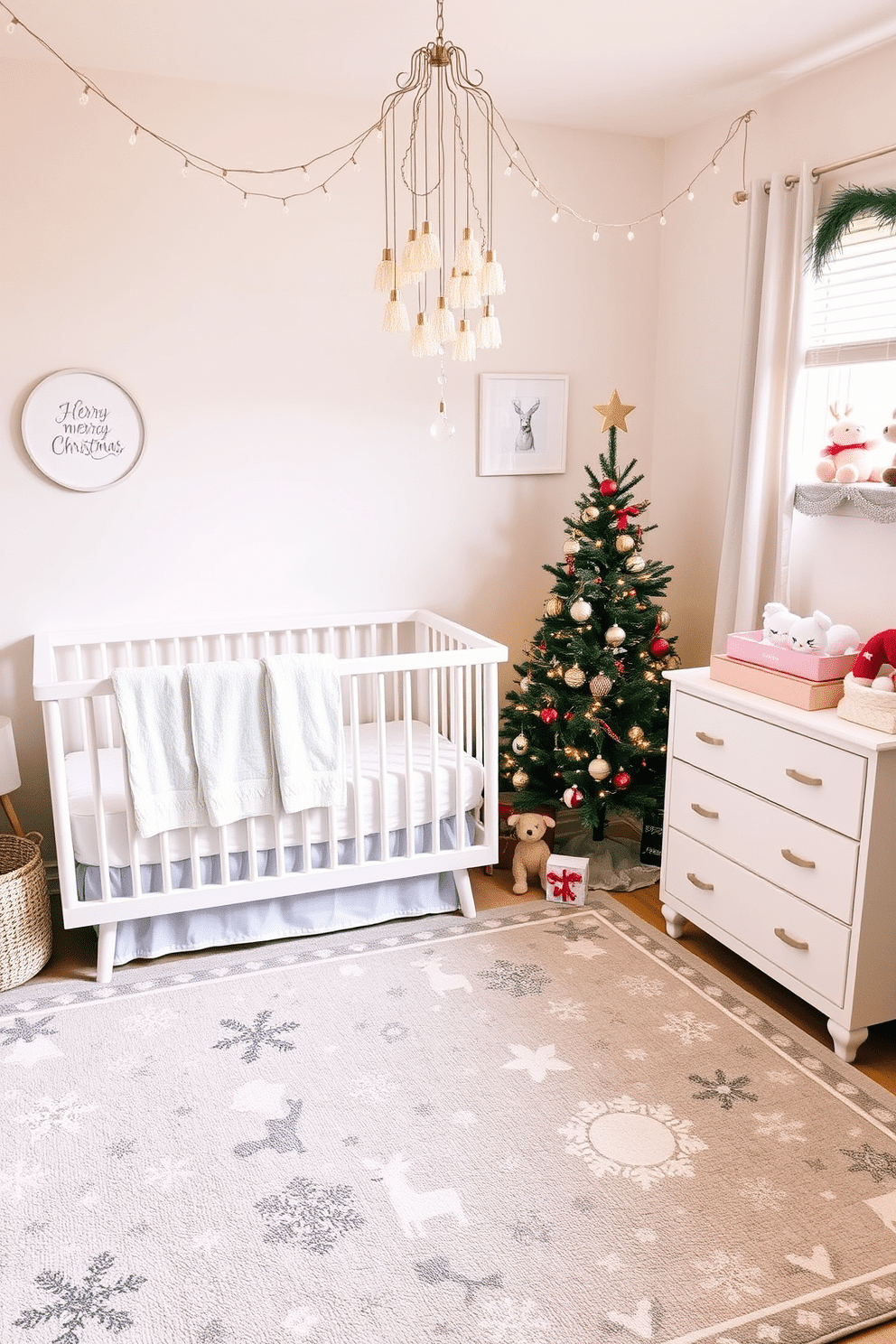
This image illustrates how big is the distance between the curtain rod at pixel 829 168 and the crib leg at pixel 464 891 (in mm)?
2189

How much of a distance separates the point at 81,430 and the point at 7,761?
1.02 meters

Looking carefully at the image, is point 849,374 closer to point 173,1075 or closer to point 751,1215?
point 751,1215

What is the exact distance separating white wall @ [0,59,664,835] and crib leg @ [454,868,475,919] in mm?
1020

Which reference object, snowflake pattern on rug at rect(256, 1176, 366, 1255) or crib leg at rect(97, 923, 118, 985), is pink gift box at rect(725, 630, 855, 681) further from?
crib leg at rect(97, 923, 118, 985)

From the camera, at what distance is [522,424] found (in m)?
3.68

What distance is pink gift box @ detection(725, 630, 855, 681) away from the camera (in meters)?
2.51

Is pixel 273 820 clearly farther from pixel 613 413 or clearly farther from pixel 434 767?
pixel 613 413

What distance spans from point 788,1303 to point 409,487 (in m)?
2.62

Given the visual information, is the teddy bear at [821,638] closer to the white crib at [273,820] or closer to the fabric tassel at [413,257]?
the white crib at [273,820]

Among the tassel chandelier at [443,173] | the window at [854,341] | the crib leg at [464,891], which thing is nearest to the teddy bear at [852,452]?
the window at [854,341]

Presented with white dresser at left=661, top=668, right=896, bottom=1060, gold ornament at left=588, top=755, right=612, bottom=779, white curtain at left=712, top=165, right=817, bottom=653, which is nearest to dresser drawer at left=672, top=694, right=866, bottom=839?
white dresser at left=661, top=668, right=896, bottom=1060

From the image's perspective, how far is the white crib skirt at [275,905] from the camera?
2.84m

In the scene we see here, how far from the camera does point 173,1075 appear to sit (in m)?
2.32

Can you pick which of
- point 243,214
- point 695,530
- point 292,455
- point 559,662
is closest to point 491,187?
point 243,214
